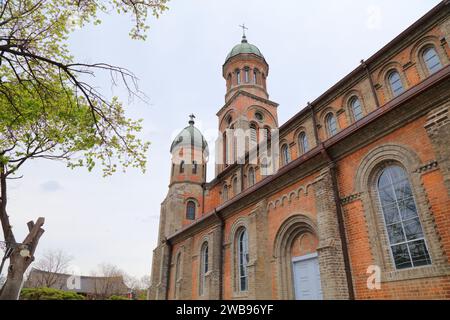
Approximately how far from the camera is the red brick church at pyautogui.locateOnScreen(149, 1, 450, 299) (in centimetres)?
716

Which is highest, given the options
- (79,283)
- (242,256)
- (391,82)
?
(391,82)

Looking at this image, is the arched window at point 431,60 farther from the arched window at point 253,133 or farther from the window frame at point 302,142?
the arched window at point 253,133

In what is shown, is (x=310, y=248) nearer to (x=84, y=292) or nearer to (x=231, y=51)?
(x=231, y=51)

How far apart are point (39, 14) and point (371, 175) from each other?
391 inches

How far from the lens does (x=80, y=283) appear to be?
179 feet

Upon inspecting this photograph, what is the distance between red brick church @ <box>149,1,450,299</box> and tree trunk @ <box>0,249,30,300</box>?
804 centimetres

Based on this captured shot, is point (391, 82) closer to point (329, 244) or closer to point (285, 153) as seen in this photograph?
point (285, 153)

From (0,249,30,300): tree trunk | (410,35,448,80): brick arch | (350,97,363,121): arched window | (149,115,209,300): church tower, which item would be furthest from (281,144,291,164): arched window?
(0,249,30,300): tree trunk

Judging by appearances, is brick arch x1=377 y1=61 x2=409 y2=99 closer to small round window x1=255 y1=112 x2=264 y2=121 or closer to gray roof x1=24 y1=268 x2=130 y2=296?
small round window x1=255 y1=112 x2=264 y2=121

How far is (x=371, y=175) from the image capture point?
8.73m

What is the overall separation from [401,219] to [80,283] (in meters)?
61.4

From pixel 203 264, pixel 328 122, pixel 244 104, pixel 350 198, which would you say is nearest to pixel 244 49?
pixel 244 104
